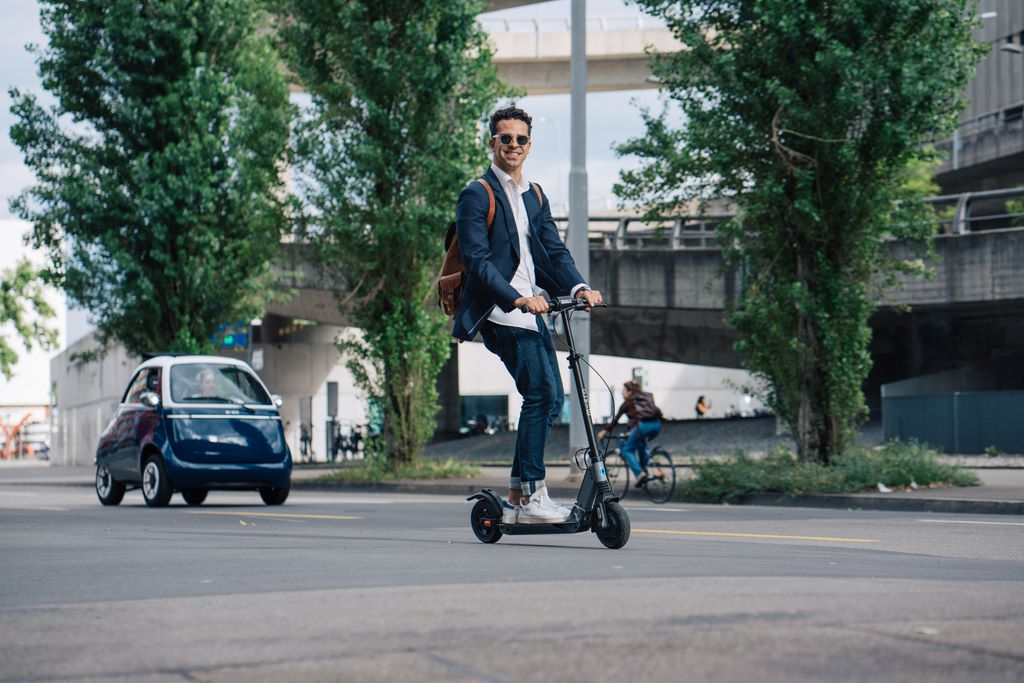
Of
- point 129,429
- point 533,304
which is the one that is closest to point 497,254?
point 533,304

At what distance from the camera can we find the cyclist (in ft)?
60.3

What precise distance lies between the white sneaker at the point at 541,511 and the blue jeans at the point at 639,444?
33.7 feet

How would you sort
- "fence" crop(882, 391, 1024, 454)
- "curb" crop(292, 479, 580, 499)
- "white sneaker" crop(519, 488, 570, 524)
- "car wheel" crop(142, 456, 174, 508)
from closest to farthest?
"white sneaker" crop(519, 488, 570, 524) < "car wheel" crop(142, 456, 174, 508) < "curb" crop(292, 479, 580, 499) < "fence" crop(882, 391, 1024, 454)

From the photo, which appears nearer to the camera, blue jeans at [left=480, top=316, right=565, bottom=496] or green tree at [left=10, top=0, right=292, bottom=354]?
blue jeans at [left=480, top=316, right=565, bottom=496]

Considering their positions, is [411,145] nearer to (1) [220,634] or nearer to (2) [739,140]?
(2) [739,140]

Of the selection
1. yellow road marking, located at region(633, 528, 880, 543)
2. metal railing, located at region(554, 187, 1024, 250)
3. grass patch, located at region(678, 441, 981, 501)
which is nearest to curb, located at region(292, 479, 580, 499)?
grass patch, located at region(678, 441, 981, 501)

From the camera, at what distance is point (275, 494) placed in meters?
17.0

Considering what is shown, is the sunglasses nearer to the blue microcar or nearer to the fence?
the blue microcar

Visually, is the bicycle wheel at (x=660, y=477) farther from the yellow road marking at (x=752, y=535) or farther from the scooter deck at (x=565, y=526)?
the scooter deck at (x=565, y=526)

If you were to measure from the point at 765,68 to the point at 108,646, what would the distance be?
1521cm

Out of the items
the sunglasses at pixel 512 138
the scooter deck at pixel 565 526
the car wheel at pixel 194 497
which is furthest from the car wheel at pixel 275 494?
the sunglasses at pixel 512 138

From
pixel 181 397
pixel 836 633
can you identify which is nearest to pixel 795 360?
pixel 181 397

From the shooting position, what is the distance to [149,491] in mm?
16625

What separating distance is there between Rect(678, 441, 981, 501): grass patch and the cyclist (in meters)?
0.57
